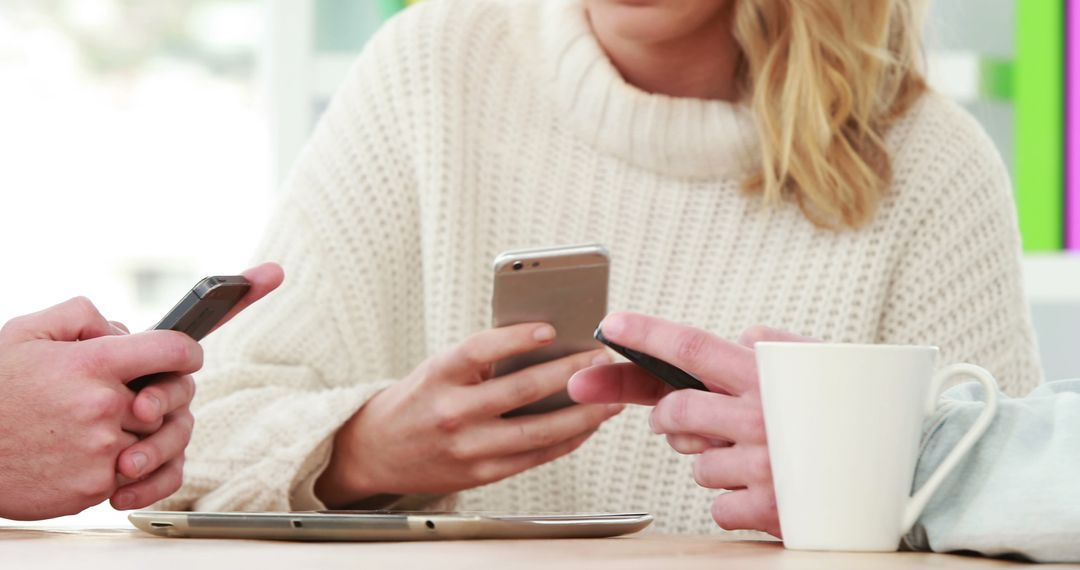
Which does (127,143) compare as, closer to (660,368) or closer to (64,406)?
(64,406)

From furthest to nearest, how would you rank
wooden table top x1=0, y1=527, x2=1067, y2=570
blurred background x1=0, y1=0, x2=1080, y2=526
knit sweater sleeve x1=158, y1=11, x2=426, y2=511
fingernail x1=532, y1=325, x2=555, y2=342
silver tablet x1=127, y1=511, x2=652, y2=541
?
blurred background x1=0, y1=0, x2=1080, y2=526
knit sweater sleeve x1=158, y1=11, x2=426, y2=511
fingernail x1=532, y1=325, x2=555, y2=342
silver tablet x1=127, y1=511, x2=652, y2=541
wooden table top x1=0, y1=527, x2=1067, y2=570

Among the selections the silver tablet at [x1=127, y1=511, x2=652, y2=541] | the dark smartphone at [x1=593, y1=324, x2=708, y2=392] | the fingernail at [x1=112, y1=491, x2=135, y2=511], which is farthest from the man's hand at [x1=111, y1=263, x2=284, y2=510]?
the dark smartphone at [x1=593, y1=324, x2=708, y2=392]

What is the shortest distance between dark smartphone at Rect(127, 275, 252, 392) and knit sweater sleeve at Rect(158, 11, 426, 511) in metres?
0.21

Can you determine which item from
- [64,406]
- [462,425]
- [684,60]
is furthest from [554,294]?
[684,60]

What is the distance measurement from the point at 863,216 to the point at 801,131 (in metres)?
0.12

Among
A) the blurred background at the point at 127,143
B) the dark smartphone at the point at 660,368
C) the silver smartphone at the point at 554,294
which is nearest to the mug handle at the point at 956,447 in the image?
the dark smartphone at the point at 660,368

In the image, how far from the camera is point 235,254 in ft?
10.7

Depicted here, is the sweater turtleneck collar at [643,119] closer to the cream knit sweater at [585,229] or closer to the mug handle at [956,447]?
the cream knit sweater at [585,229]

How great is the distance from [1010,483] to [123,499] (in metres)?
0.62

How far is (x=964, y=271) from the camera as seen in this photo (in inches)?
54.9

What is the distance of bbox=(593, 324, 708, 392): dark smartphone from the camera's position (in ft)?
2.60

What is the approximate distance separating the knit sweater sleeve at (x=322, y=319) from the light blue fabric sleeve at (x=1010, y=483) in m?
0.57

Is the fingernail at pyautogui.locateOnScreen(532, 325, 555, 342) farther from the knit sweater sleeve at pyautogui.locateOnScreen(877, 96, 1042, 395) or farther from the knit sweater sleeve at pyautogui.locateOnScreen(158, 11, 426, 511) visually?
the knit sweater sleeve at pyautogui.locateOnScreen(877, 96, 1042, 395)

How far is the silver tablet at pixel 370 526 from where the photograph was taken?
0.73m
